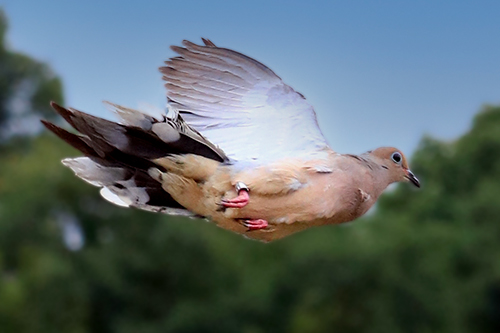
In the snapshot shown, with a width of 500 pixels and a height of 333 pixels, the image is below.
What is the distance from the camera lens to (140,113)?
4.94m

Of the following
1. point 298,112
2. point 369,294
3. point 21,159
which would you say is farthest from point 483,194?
point 298,112

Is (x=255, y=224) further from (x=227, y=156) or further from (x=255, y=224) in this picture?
(x=227, y=156)

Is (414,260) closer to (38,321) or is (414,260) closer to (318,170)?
(38,321)

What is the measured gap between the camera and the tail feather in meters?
4.91

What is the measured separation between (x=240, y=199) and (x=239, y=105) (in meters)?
0.67

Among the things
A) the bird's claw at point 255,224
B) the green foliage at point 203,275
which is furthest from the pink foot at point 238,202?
the green foliage at point 203,275

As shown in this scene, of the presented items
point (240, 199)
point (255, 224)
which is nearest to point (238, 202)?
point (240, 199)

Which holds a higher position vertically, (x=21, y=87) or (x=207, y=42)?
(x=21, y=87)

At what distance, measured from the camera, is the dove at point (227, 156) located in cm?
505

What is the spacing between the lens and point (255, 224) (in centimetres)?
514

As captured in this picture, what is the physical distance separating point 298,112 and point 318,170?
0.47m

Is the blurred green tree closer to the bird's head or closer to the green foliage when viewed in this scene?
the green foliage

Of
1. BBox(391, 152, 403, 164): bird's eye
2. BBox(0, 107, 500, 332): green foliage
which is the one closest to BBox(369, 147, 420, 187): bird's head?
BBox(391, 152, 403, 164): bird's eye

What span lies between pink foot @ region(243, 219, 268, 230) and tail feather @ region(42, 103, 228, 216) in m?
0.37
